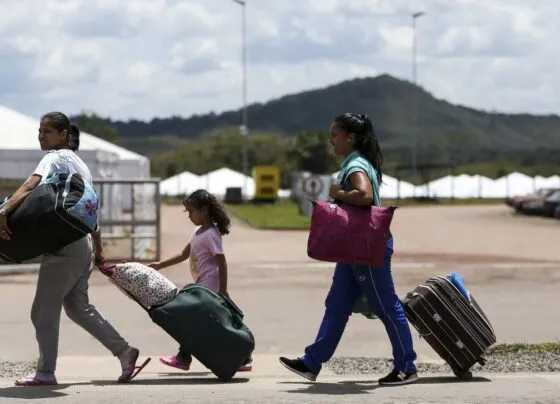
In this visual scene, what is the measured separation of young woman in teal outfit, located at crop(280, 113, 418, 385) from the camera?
8820 millimetres

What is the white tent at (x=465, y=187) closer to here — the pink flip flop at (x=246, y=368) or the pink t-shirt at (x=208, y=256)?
the pink flip flop at (x=246, y=368)

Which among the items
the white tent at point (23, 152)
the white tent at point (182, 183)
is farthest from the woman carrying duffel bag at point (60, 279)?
the white tent at point (182, 183)

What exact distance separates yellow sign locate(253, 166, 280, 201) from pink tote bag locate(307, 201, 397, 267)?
74292 millimetres

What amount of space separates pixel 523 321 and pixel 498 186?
102 metres

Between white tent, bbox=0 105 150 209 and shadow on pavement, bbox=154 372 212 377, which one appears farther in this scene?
white tent, bbox=0 105 150 209

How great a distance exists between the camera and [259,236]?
117 ft

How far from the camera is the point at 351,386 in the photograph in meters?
8.99

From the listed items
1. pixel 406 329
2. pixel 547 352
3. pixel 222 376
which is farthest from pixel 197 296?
pixel 547 352

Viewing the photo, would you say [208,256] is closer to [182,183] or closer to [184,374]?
[184,374]

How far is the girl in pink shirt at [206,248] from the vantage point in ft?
31.6

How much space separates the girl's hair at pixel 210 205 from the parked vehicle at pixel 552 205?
139 ft

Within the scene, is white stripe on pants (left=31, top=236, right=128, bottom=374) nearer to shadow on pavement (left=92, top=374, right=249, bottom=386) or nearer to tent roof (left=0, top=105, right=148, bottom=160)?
shadow on pavement (left=92, top=374, right=249, bottom=386)

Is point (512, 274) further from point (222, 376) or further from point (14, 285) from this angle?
point (222, 376)

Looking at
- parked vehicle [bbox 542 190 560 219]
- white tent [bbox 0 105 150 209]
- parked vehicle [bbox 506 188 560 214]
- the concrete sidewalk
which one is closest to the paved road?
the concrete sidewalk
